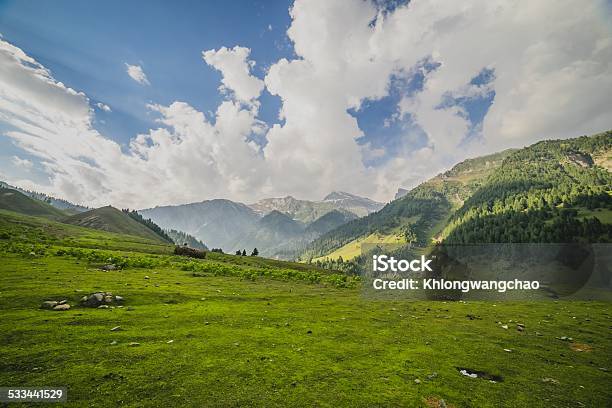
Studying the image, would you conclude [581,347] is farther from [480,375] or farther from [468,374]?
[468,374]

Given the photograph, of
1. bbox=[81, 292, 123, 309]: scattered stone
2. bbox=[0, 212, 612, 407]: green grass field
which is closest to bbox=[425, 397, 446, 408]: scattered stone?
bbox=[0, 212, 612, 407]: green grass field

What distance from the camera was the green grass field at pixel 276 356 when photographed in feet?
29.0

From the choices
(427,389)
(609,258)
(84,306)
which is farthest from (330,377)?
(609,258)

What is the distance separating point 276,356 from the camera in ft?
38.4

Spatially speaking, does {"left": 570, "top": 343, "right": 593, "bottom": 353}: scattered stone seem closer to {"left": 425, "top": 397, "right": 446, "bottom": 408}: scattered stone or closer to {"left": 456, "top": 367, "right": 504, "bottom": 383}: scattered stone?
{"left": 456, "top": 367, "right": 504, "bottom": 383}: scattered stone

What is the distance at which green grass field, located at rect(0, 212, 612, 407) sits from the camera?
8828 millimetres

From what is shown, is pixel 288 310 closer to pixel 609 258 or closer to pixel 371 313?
pixel 371 313

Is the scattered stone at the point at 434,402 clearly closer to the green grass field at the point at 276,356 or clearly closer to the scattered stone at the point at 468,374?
the green grass field at the point at 276,356

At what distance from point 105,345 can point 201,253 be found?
76.6m

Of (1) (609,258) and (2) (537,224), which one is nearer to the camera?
(1) (609,258)

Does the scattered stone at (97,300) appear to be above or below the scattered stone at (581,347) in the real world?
above

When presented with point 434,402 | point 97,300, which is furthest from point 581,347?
point 97,300

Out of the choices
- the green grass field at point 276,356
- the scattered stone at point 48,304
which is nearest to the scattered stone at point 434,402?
the green grass field at point 276,356

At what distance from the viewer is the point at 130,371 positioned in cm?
946
